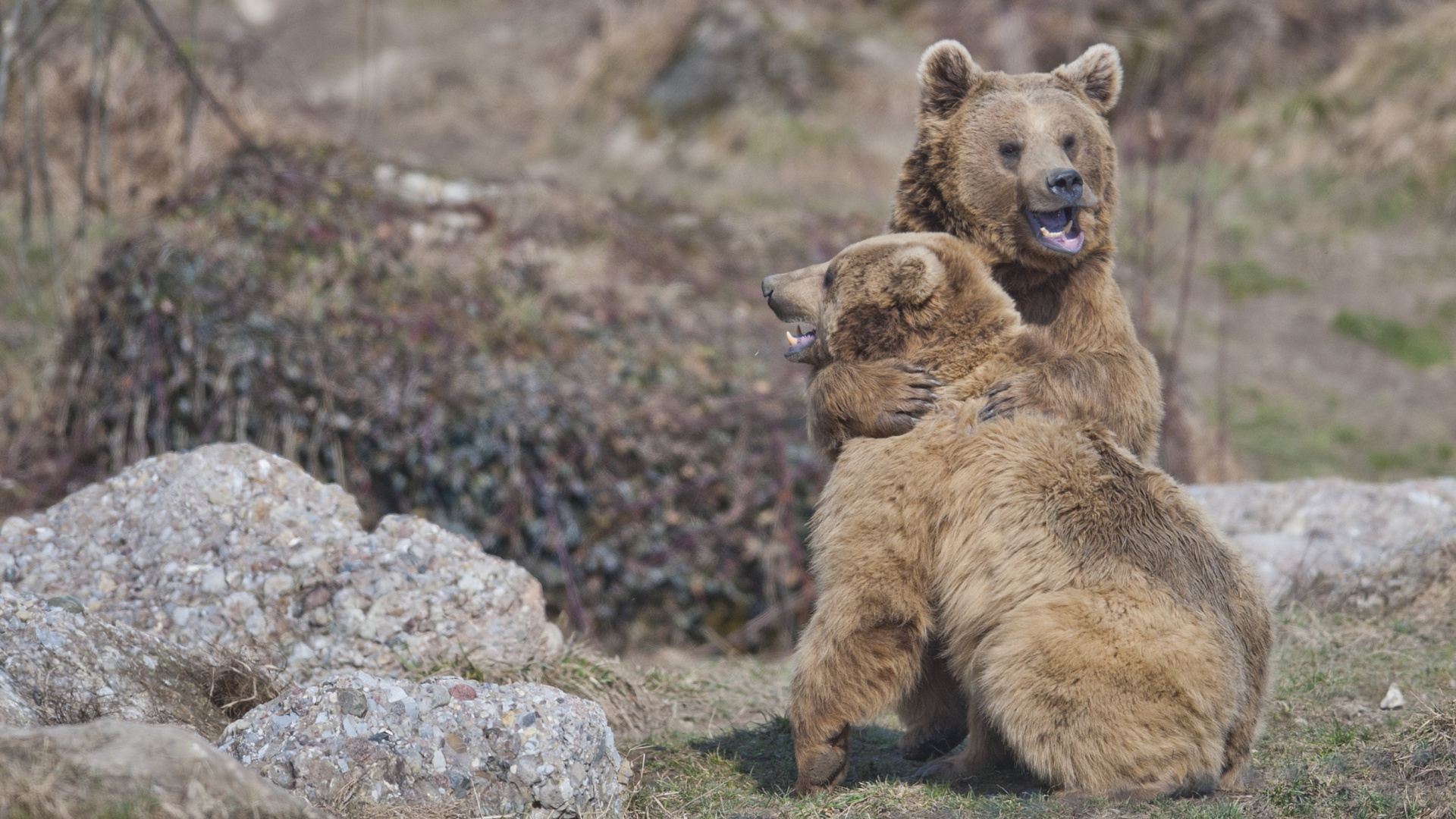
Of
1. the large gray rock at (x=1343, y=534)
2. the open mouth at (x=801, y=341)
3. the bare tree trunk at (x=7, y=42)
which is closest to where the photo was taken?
the open mouth at (x=801, y=341)

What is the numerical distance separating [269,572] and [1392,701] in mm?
4527

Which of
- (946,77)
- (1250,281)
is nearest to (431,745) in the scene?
(946,77)

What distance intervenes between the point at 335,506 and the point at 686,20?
1217 centimetres

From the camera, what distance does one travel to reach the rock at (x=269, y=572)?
4945mm

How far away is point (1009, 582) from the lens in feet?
12.9

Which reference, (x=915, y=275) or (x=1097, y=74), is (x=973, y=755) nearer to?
(x=915, y=275)

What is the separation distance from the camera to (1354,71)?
15.5 metres

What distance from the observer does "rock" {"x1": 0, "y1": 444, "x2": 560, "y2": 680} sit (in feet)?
16.2

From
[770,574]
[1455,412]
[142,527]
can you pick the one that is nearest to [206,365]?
[142,527]

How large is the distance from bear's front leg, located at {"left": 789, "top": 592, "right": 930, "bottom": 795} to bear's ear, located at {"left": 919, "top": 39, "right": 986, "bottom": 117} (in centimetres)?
215

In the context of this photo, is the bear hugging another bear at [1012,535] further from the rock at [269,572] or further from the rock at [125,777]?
the rock at [125,777]

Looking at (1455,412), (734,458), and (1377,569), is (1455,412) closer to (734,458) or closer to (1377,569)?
(1377,569)

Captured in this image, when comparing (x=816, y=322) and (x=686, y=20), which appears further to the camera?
(x=686, y=20)

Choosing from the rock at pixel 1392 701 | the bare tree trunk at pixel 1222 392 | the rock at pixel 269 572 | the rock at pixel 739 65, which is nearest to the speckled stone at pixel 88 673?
the rock at pixel 269 572
